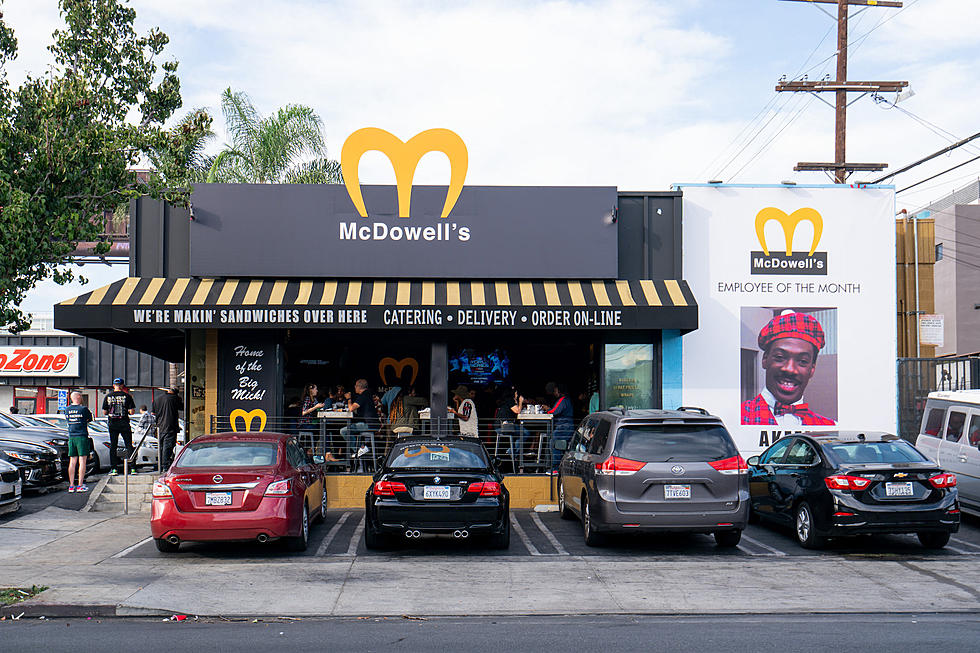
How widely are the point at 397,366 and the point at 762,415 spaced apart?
28.5 ft

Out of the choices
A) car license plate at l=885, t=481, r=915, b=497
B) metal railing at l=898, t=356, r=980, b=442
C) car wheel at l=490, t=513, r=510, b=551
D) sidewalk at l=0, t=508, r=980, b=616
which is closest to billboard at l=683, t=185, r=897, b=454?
metal railing at l=898, t=356, r=980, b=442

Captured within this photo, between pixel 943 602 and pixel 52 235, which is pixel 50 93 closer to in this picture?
→ pixel 52 235

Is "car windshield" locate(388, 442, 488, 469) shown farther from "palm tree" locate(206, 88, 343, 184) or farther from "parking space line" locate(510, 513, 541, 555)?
"palm tree" locate(206, 88, 343, 184)

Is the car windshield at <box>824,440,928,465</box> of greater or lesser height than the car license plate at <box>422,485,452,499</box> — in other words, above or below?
above

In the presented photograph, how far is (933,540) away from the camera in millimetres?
12211

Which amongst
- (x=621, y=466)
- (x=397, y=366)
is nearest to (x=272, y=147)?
(x=397, y=366)

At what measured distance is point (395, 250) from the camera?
57.7 ft

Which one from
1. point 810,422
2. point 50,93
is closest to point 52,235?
point 50,93

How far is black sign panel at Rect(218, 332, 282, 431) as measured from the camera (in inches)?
683

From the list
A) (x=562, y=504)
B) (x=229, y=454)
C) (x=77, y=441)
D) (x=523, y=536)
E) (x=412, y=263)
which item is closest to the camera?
(x=229, y=454)

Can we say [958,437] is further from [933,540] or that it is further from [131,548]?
[131,548]

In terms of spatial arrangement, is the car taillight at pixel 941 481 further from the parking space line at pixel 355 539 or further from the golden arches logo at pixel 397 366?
the golden arches logo at pixel 397 366

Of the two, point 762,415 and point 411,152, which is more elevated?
point 411,152

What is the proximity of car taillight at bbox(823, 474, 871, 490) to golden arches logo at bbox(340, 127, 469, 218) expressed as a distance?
901 cm
